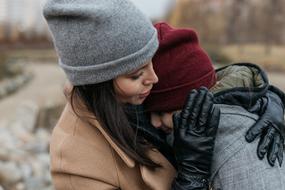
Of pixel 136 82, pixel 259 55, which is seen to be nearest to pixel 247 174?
pixel 136 82

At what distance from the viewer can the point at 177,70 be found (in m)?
1.69

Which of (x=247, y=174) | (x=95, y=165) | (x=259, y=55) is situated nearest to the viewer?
(x=247, y=174)

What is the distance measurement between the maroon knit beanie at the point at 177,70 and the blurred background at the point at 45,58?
2.58 ft

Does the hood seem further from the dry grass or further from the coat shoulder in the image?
the dry grass

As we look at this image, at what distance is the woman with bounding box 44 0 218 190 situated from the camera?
156 centimetres

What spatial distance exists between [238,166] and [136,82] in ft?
1.14

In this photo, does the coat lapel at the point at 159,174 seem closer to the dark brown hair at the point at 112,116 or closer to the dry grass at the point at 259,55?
the dark brown hair at the point at 112,116

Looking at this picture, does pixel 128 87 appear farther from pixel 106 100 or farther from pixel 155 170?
pixel 155 170

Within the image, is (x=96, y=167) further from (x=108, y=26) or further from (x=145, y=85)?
(x=108, y=26)

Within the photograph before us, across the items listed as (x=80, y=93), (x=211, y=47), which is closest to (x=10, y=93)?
(x=211, y=47)

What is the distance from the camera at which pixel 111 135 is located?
1633mm

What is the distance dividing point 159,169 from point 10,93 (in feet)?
34.5

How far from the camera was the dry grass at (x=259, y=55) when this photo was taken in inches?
635

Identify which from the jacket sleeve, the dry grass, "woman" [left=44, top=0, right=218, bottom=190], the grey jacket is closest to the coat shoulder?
"woman" [left=44, top=0, right=218, bottom=190]
